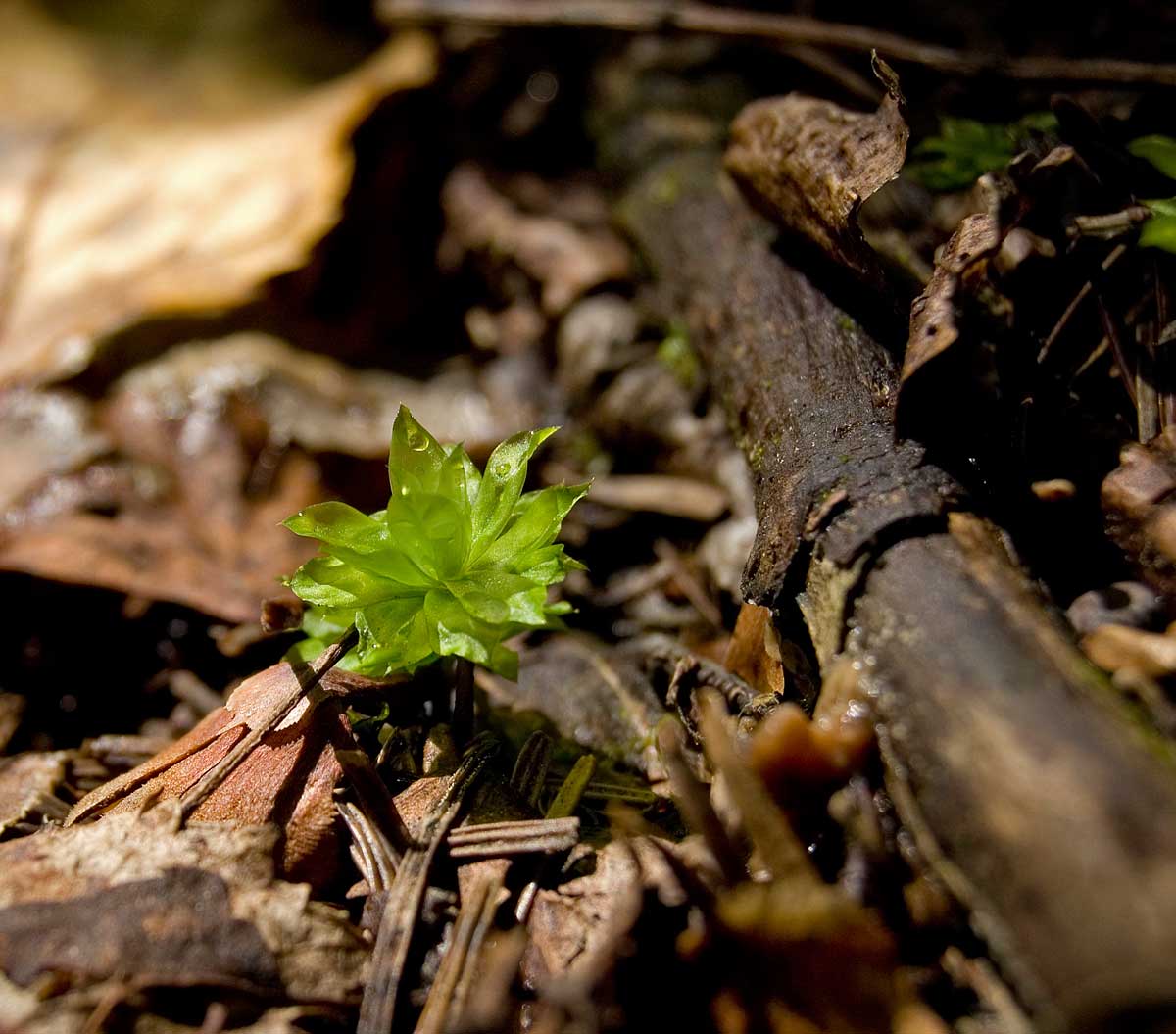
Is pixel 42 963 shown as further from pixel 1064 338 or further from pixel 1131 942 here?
pixel 1064 338

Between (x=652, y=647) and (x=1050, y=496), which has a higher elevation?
(x=1050, y=496)

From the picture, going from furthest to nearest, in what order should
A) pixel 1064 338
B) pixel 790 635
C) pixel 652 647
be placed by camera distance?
pixel 652 647 < pixel 1064 338 < pixel 790 635

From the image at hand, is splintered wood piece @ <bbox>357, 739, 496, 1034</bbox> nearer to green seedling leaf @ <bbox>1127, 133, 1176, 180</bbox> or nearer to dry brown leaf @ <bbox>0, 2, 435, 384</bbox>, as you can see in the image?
green seedling leaf @ <bbox>1127, 133, 1176, 180</bbox>

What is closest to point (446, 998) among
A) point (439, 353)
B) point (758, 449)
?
point (758, 449)

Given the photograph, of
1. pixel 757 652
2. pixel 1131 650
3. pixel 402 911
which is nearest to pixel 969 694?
pixel 1131 650

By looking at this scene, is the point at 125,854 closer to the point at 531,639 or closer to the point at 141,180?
the point at 531,639

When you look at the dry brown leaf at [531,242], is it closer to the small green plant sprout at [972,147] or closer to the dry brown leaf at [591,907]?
the small green plant sprout at [972,147]

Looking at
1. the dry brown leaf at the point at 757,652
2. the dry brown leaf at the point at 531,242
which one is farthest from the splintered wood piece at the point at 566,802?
the dry brown leaf at the point at 531,242
